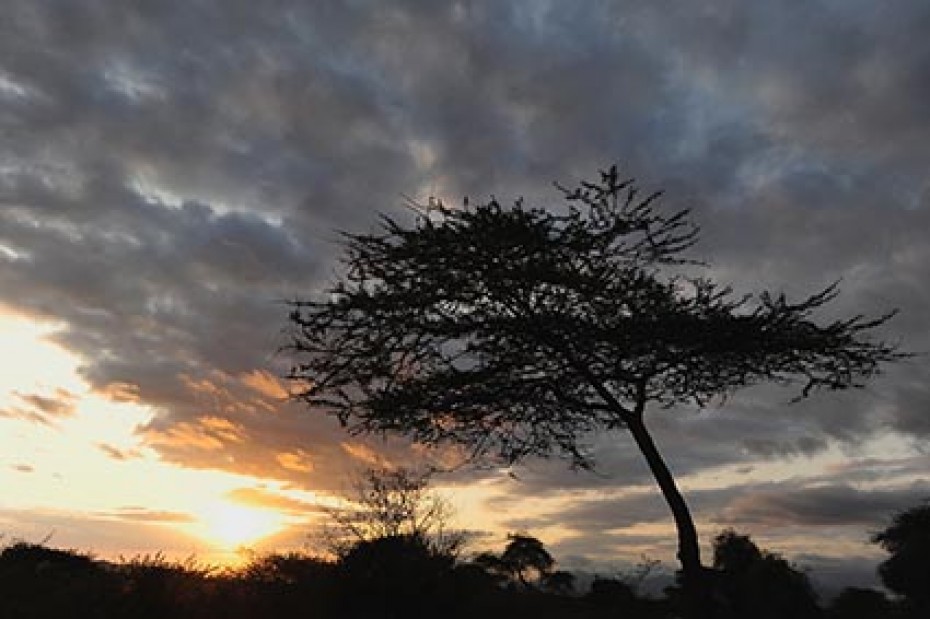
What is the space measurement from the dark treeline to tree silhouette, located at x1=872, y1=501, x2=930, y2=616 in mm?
38

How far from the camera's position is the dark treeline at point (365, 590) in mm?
18062

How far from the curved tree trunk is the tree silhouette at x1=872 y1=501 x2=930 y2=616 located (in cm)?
1681

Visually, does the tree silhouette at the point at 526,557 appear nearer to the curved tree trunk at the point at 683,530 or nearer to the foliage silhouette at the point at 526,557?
the foliage silhouette at the point at 526,557

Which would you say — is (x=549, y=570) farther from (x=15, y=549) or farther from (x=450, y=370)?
(x=450, y=370)

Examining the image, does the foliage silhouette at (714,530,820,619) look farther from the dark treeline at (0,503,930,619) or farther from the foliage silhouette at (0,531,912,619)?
the foliage silhouette at (0,531,912,619)

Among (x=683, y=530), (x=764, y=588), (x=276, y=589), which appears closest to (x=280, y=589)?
(x=276, y=589)

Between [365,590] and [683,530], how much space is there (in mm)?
7283

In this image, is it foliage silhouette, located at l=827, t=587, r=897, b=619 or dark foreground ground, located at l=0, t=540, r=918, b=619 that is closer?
dark foreground ground, located at l=0, t=540, r=918, b=619

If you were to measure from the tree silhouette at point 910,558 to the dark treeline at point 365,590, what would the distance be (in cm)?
4

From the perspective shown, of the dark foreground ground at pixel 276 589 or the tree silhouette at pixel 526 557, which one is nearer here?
the dark foreground ground at pixel 276 589

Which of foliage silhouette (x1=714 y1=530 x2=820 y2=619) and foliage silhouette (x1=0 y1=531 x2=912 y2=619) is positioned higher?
foliage silhouette (x1=714 y1=530 x2=820 y2=619)

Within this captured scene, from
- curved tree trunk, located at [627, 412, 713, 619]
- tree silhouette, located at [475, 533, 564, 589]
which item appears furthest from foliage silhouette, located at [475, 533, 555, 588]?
curved tree trunk, located at [627, 412, 713, 619]

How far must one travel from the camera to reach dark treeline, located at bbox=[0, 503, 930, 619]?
18.1m

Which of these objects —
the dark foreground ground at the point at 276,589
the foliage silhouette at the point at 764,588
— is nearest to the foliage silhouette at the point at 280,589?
the dark foreground ground at the point at 276,589
